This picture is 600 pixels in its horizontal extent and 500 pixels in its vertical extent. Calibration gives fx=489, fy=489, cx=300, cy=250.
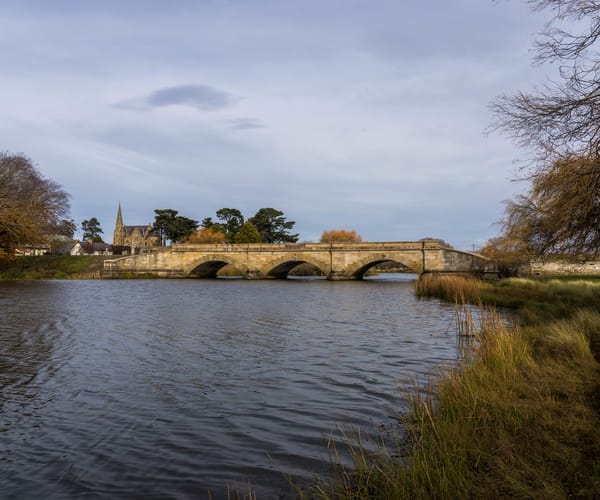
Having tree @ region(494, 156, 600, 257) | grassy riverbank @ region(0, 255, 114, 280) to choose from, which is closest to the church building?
grassy riverbank @ region(0, 255, 114, 280)

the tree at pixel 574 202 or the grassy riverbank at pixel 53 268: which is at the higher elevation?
the tree at pixel 574 202

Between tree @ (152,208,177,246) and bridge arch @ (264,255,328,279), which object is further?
tree @ (152,208,177,246)

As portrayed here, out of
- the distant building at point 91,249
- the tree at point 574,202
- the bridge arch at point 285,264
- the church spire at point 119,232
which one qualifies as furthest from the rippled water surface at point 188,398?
the church spire at point 119,232

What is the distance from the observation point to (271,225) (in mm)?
83312

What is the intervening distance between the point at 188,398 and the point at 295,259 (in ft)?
129

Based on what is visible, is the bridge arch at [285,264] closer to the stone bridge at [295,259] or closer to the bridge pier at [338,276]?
the stone bridge at [295,259]

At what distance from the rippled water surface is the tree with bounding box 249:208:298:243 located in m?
69.5

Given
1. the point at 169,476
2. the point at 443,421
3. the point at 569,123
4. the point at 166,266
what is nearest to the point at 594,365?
the point at 443,421

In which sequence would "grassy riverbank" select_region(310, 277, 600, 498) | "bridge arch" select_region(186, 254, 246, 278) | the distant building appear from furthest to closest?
the distant building, "bridge arch" select_region(186, 254, 246, 278), "grassy riverbank" select_region(310, 277, 600, 498)

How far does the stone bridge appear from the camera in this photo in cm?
4028

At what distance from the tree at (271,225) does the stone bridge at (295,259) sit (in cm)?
2994

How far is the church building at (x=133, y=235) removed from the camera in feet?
339

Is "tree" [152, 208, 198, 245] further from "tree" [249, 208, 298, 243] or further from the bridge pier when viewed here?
the bridge pier

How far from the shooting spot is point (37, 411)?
5875 millimetres
